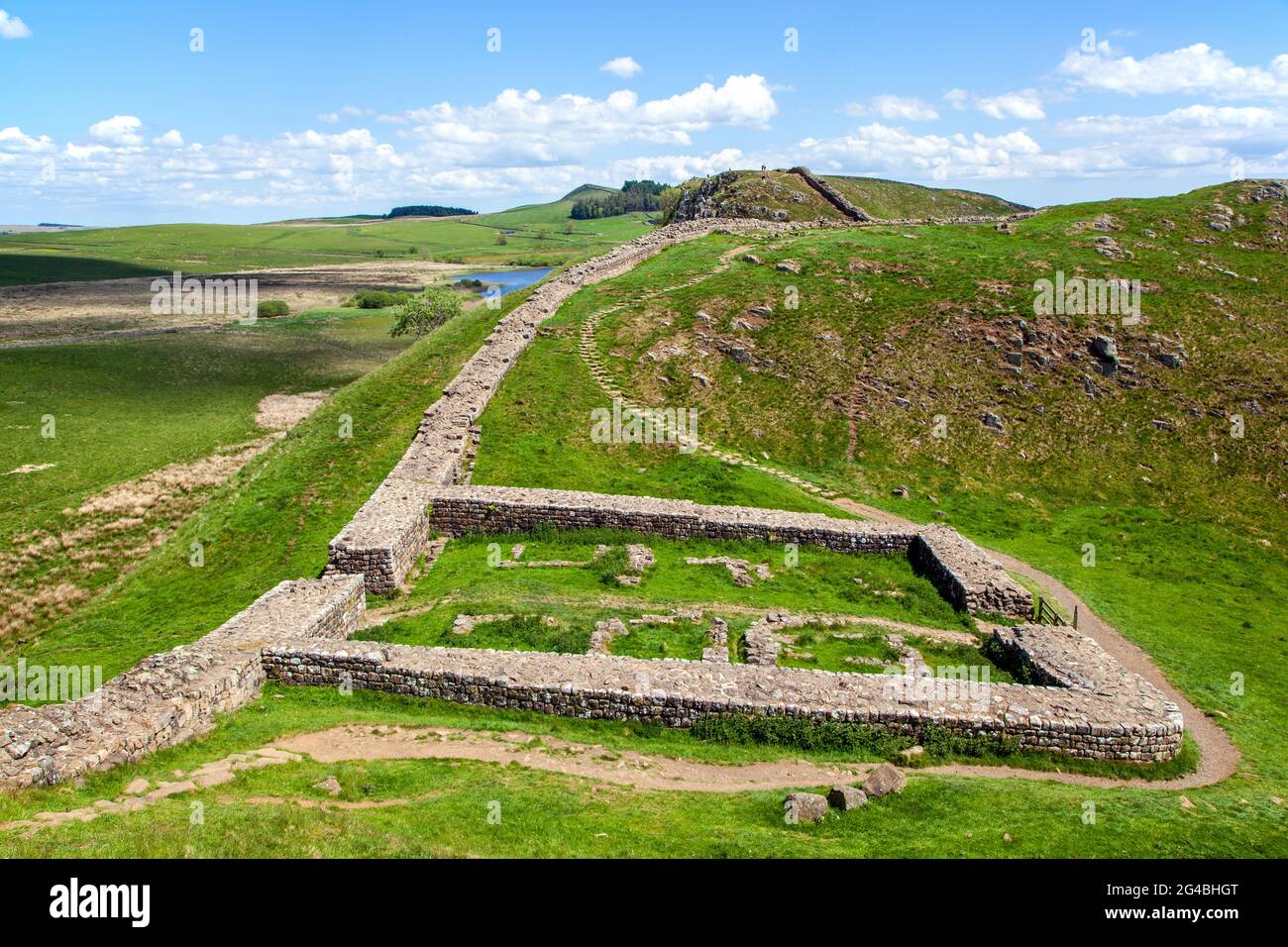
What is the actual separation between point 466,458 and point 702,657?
55.8ft

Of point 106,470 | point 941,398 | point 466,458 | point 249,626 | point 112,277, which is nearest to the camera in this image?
point 249,626

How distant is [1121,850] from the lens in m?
12.1

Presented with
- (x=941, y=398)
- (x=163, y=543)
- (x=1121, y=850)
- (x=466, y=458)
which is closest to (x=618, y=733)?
(x=1121, y=850)

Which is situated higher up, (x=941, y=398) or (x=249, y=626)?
(x=941, y=398)

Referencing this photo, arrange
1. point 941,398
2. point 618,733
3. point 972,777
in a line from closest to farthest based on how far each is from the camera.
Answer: point 972,777 < point 618,733 < point 941,398

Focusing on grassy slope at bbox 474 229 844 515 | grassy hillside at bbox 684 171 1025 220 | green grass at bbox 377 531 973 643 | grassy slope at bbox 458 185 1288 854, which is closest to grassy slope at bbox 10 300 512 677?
grassy slope at bbox 474 229 844 515

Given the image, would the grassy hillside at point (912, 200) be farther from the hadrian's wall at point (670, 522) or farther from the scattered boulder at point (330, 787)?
the scattered boulder at point (330, 787)

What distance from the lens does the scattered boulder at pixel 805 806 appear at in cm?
1284

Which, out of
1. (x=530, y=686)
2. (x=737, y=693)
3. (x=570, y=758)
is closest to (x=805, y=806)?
(x=737, y=693)

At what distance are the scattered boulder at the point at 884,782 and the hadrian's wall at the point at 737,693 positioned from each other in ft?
6.43

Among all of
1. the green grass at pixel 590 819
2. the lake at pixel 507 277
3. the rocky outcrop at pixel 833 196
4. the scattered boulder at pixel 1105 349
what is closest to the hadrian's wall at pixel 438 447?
the green grass at pixel 590 819

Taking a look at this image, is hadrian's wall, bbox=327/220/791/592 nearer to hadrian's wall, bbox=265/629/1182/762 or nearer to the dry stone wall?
the dry stone wall

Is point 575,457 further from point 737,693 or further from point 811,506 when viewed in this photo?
point 737,693
